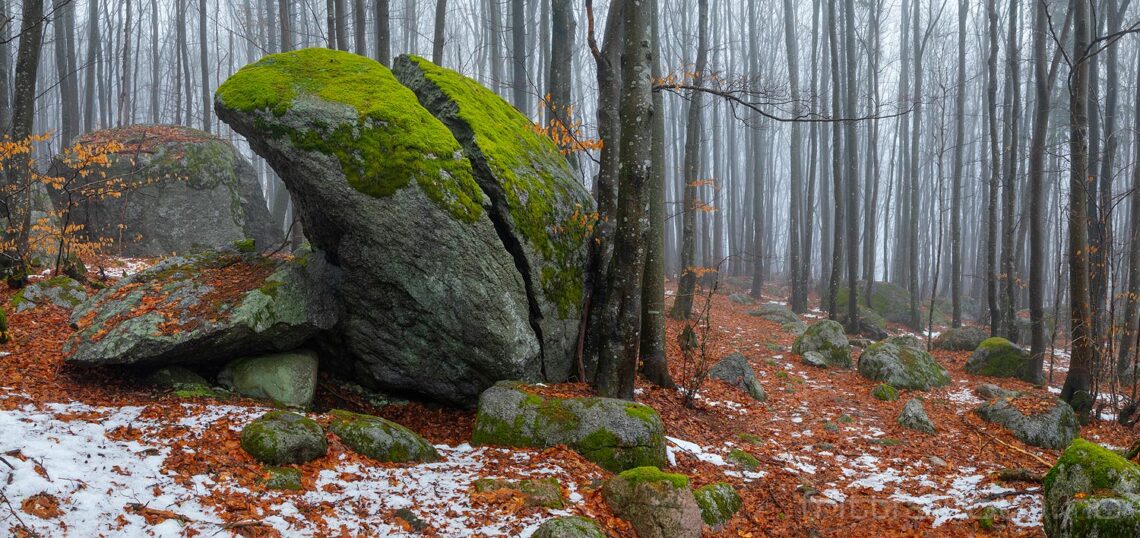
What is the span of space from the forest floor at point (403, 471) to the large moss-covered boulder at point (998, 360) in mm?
3690

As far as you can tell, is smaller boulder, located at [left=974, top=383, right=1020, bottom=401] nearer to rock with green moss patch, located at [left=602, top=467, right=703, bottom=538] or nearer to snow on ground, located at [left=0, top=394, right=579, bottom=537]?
rock with green moss patch, located at [left=602, top=467, right=703, bottom=538]

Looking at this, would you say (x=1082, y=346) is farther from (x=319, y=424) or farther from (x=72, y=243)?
(x=72, y=243)

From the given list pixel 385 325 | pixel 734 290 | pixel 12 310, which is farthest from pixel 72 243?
pixel 734 290

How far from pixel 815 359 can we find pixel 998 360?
12.0 ft

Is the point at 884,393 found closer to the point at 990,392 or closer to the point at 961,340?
the point at 990,392

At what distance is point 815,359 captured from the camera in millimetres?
11250

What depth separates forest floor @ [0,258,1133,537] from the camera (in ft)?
12.0

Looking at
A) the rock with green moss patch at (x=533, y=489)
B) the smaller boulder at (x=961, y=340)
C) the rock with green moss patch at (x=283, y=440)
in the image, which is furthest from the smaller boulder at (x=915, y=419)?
the smaller boulder at (x=961, y=340)

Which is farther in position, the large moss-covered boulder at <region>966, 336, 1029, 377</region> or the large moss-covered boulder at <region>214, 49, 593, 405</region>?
the large moss-covered boulder at <region>966, 336, 1029, 377</region>

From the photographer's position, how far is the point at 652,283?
26.0ft

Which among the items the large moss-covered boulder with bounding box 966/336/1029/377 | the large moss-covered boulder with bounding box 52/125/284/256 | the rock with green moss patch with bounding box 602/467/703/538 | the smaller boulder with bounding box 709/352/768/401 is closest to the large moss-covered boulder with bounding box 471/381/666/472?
the rock with green moss patch with bounding box 602/467/703/538

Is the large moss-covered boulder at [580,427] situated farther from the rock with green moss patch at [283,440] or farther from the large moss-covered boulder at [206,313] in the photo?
the large moss-covered boulder at [206,313]

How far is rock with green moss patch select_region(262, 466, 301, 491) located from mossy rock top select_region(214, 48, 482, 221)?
8.89 ft

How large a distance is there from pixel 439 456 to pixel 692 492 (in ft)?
7.21
